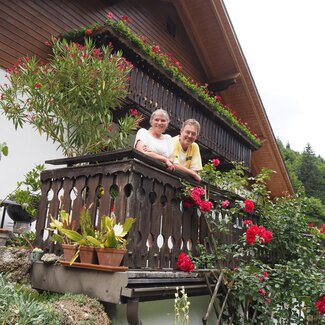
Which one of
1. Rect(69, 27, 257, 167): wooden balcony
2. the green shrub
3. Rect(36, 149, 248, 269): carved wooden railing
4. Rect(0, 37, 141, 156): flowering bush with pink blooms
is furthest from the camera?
Rect(69, 27, 257, 167): wooden balcony

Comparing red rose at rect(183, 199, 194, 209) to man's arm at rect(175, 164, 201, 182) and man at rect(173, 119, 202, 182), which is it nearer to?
man's arm at rect(175, 164, 201, 182)

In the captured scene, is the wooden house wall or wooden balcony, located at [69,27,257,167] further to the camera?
wooden balcony, located at [69,27,257,167]

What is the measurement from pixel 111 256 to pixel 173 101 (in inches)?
267

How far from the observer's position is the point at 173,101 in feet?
30.4

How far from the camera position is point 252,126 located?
572 inches

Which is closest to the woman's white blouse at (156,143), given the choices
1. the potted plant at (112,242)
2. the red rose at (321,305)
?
the potted plant at (112,242)

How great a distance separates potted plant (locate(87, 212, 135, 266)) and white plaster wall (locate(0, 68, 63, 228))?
4.08m

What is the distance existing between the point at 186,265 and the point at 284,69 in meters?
74.9

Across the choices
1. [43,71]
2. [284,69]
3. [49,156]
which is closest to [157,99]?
[49,156]

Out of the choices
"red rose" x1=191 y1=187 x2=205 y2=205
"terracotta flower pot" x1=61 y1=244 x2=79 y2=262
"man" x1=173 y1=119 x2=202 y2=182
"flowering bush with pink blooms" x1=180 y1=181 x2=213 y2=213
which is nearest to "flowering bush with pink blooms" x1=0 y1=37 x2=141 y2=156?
"man" x1=173 y1=119 x2=202 y2=182

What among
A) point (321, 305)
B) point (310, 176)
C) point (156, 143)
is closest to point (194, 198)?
point (156, 143)

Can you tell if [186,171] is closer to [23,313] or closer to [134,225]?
[134,225]

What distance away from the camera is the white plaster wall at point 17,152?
6.76 meters

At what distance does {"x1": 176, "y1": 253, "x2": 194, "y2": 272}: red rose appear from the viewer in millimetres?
3621
